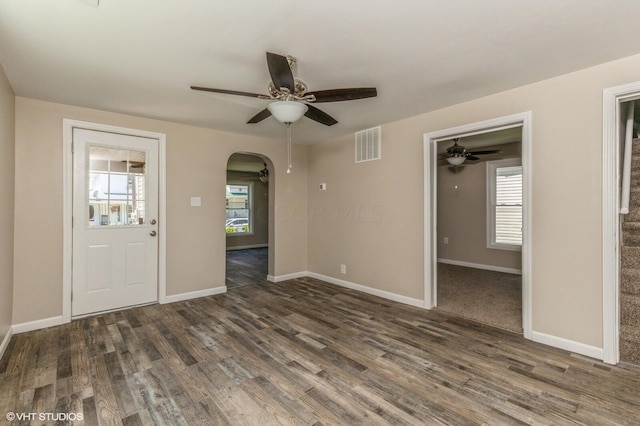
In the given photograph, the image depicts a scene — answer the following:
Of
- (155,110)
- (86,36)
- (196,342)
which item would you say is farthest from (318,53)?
(196,342)

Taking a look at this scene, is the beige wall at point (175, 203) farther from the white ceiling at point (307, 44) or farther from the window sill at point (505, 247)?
the window sill at point (505, 247)

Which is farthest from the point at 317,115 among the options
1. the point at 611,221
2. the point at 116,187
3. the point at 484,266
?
the point at 484,266

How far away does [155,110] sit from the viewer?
3.43m

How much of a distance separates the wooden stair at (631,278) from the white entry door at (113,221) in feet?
15.8

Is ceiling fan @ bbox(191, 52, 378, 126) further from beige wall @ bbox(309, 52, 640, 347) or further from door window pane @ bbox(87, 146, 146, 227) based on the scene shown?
door window pane @ bbox(87, 146, 146, 227)

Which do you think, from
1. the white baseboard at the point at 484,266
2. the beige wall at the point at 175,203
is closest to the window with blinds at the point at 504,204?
the white baseboard at the point at 484,266

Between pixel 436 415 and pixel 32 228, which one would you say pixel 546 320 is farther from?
pixel 32 228

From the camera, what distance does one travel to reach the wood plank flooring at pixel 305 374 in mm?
1791

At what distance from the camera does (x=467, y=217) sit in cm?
623

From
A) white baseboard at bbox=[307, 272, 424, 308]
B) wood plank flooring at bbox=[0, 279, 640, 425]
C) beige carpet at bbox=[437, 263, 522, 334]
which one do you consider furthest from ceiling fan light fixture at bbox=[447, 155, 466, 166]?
wood plank flooring at bbox=[0, 279, 640, 425]

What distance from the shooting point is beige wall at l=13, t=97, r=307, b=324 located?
9.95 feet

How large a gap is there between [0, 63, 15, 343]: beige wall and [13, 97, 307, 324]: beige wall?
149mm

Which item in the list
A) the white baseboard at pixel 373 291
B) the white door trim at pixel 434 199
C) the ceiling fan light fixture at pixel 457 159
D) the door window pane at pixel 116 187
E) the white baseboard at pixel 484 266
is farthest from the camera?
the white baseboard at pixel 484 266

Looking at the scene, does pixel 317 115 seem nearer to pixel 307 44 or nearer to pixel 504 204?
pixel 307 44
